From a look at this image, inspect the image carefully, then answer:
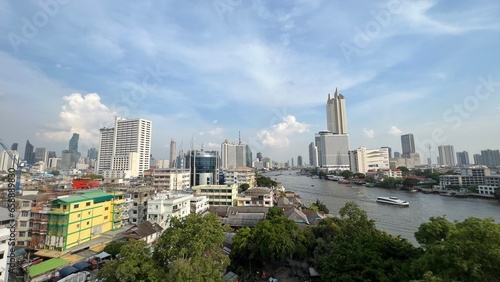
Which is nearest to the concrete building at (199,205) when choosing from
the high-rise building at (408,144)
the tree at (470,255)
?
the tree at (470,255)

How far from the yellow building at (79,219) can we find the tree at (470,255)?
1741 centimetres

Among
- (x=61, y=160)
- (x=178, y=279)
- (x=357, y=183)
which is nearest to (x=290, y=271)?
(x=178, y=279)

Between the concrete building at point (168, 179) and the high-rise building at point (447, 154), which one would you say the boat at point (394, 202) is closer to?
the concrete building at point (168, 179)

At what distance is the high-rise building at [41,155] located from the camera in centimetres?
8788

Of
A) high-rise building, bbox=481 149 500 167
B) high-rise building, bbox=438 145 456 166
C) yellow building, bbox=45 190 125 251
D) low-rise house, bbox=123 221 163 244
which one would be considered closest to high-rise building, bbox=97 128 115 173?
yellow building, bbox=45 190 125 251

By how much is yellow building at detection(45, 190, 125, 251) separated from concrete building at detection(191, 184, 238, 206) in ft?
37.4

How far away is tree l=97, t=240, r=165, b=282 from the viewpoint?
7.28 meters

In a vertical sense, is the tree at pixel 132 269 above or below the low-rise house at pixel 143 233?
above

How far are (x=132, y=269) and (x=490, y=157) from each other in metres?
124

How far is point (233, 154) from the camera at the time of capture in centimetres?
10200

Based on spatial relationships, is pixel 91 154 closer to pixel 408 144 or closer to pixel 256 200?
pixel 256 200

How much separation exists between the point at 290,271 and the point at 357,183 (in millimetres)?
54116

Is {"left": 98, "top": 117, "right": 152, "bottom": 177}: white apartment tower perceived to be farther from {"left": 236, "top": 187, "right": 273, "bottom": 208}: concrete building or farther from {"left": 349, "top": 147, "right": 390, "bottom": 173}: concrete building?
{"left": 349, "top": 147, "right": 390, "bottom": 173}: concrete building

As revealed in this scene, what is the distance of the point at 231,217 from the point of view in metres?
21.8
